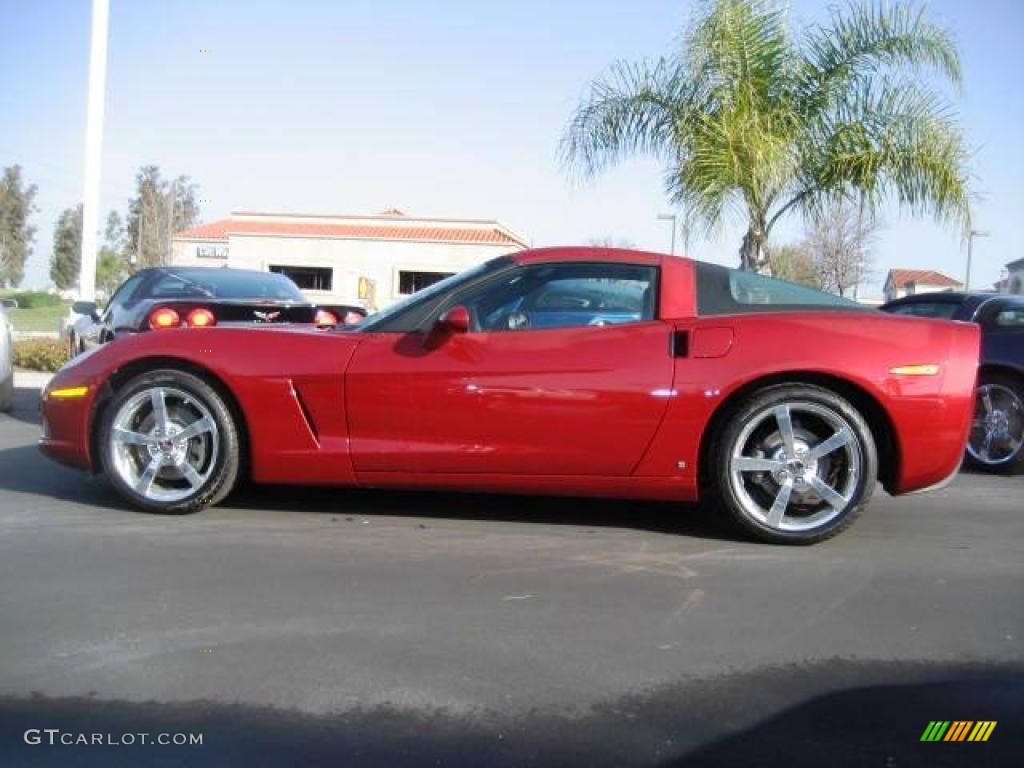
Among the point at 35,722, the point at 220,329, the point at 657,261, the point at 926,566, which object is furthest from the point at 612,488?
the point at 35,722

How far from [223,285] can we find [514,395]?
4288 millimetres

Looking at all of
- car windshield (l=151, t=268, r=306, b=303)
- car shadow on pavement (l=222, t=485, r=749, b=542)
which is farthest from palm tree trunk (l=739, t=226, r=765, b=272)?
car shadow on pavement (l=222, t=485, r=749, b=542)

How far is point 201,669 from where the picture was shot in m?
2.87

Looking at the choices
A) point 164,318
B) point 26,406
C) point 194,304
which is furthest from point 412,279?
point 164,318

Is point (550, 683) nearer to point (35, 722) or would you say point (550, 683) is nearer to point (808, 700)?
point (808, 700)

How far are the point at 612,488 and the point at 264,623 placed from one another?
68.7 inches

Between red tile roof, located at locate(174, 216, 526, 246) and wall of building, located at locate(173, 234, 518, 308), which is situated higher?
red tile roof, located at locate(174, 216, 526, 246)

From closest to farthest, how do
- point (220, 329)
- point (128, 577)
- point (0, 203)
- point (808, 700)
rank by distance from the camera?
point (808, 700) → point (128, 577) → point (220, 329) → point (0, 203)

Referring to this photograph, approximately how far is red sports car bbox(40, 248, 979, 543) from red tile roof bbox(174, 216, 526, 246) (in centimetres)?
2600

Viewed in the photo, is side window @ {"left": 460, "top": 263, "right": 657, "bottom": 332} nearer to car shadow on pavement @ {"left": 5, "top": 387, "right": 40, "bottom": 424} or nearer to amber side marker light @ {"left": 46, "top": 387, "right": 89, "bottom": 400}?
amber side marker light @ {"left": 46, "top": 387, "right": 89, "bottom": 400}

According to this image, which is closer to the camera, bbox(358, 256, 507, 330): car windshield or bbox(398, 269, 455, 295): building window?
bbox(358, 256, 507, 330): car windshield

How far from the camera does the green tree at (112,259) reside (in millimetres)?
68375

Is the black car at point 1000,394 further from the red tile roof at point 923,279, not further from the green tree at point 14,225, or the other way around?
the green tree at point 14,225

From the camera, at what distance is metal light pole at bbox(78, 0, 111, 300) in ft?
43.1
